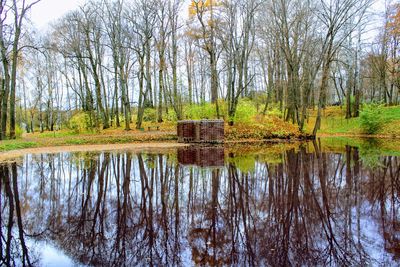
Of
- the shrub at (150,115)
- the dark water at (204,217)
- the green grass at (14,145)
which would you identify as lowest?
the dark water at (204,217)

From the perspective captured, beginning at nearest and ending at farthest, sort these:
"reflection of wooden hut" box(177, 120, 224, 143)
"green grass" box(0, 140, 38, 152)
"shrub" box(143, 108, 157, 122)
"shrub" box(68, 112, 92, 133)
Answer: "green grass" box(0, 140, 38, 152) → "reflection of wooden hut" box(177, 120, 224, 143) → "shrub" box(68, 112, 92, 133) → "shrub" box(143, 108, 157, 122)

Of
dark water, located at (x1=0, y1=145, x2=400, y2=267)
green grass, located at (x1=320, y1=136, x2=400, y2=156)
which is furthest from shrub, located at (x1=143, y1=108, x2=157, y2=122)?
dark water, located at (x1=0, y1=145, x2=400, y2=267)

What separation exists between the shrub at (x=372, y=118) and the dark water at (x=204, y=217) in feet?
52.3

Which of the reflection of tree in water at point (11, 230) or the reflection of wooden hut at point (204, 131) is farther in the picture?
the reflection of wooden hut at point (204, 131)

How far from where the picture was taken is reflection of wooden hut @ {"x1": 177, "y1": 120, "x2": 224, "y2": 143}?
2166 centimetres

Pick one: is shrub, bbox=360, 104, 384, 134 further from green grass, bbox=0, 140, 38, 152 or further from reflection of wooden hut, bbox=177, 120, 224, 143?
green grass, bbox=0, 140, 38, 152

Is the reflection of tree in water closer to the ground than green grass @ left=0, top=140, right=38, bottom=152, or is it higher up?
closer to the ground

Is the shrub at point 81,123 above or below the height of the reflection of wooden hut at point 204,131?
above

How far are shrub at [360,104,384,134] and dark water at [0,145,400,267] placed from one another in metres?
16.0

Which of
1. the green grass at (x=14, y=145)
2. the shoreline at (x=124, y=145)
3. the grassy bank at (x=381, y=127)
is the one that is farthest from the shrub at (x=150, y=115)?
the grassy bank at (x=381, y=127)

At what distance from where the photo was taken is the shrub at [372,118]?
2489 cm

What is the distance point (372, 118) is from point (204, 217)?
76.6ft

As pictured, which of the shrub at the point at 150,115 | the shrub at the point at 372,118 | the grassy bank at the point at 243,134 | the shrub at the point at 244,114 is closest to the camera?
the grassy bank at the point at 243,134

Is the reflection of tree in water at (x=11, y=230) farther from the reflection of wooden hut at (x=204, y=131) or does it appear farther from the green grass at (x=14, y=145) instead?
the reflection of wooden hut at (x=204, y=131)
